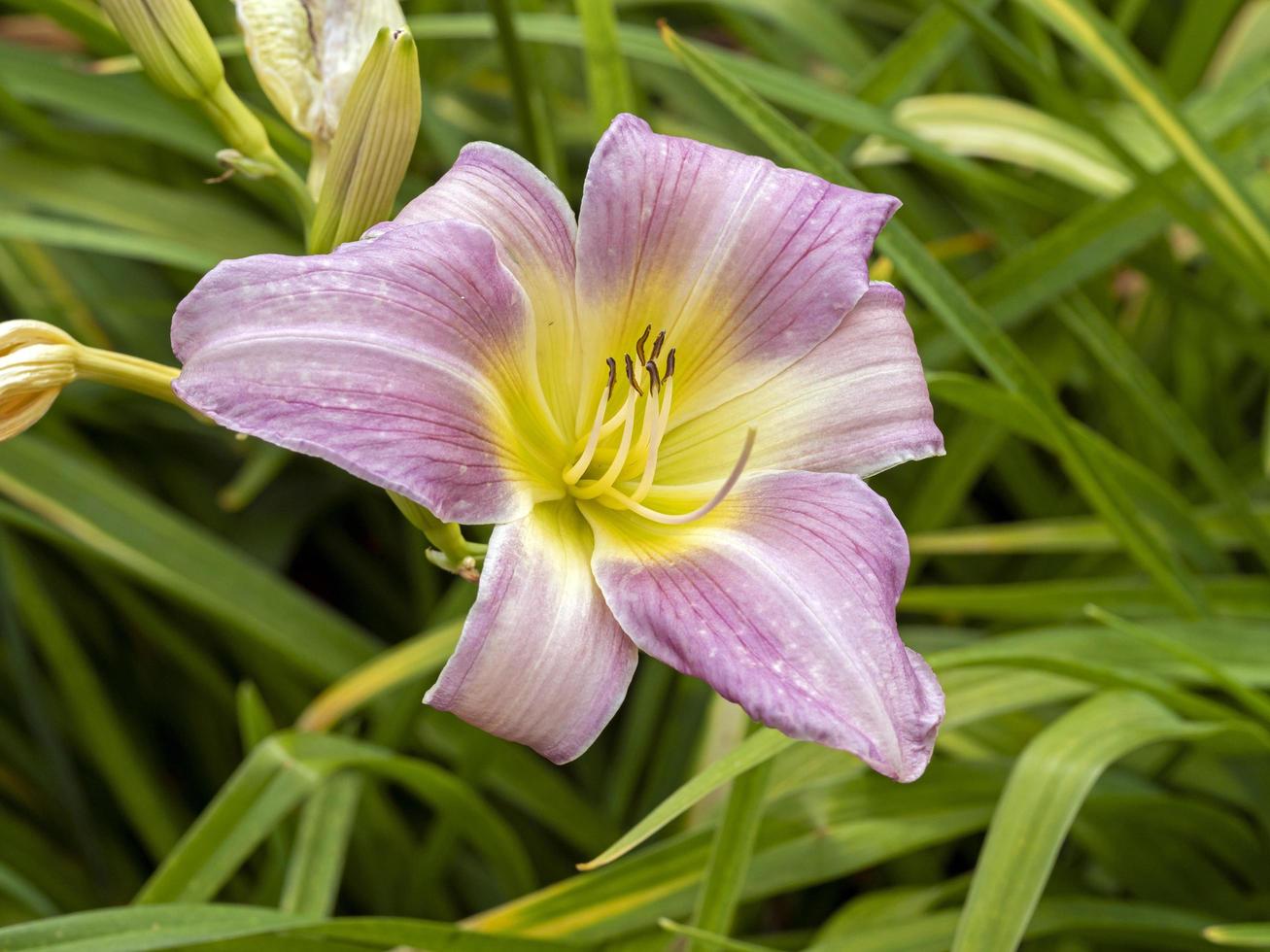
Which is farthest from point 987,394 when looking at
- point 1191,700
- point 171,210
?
point 171,210

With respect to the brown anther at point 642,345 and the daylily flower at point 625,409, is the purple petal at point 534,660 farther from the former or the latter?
the brown anther at point 642,345

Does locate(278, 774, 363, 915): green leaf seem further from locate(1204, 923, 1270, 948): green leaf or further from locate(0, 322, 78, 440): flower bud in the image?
locate(1204, 923, 1270, 948): green leaf

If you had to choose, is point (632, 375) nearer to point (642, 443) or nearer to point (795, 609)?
point (642, 443)

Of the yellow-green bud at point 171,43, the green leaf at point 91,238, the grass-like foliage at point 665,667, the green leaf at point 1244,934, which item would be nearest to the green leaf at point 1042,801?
the grass-like foliage at point 665,667

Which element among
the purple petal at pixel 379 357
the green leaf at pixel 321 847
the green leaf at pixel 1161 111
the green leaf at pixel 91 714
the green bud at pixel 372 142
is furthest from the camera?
the green leaf at pixel 91 714

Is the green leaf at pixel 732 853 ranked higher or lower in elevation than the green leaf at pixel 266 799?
higher

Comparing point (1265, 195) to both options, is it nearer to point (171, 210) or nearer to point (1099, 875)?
point (1099, 875)

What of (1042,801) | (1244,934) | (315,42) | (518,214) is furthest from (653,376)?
(1244,934)
